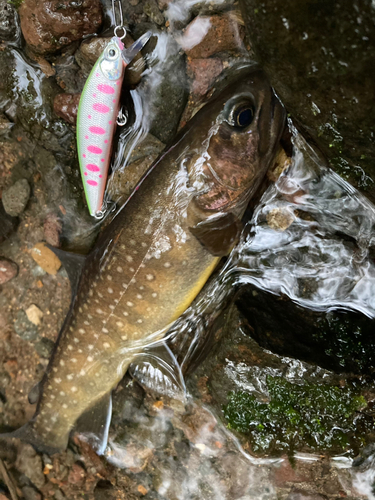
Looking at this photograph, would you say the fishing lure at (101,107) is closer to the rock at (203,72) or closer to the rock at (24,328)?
the rock at (203,72)

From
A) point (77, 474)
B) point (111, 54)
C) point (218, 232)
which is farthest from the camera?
point (77, 474)

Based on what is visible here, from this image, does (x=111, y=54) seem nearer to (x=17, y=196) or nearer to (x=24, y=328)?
(x=17, y=196)

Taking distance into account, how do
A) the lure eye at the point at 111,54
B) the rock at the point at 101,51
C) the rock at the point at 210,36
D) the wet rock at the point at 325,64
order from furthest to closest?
the rock at the point at 101,51 < the rock at the point at 210,36 < the lure eye at the point at 111,54 < the wet rock at the point at 325,64

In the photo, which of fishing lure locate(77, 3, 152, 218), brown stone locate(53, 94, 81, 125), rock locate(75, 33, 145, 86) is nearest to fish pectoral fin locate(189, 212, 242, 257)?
fishing lure locate(77, 3, 152, 218)

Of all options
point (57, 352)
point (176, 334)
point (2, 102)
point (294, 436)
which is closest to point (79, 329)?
point (57, 352)

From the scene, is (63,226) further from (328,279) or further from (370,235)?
(370,235)

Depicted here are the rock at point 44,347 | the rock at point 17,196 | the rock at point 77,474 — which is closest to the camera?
the rock at point 17,196

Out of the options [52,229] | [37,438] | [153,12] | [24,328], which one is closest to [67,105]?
[153,12]

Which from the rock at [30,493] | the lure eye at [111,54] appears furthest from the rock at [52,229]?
the rock at [30,493]
